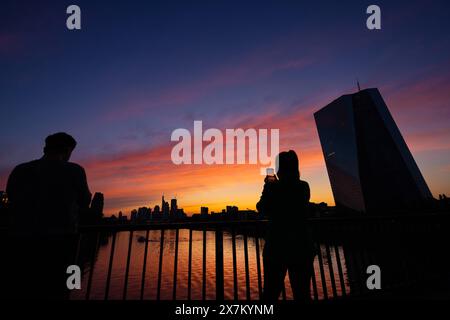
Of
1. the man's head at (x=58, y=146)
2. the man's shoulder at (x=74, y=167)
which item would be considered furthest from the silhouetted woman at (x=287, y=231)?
the man's head at (x=58, y=146)

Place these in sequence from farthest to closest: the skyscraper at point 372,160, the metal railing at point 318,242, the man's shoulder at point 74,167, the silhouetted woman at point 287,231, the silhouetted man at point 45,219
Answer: the skyscraper at point 372,160 → the metal railing at point 318,242 → the silhouetted woman at point 287,231 → the man's shoulder at point 74,167 → the silhouetted man at point 45,219

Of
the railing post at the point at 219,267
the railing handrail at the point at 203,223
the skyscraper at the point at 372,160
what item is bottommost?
the railing post at the point at 219,267

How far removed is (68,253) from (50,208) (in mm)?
412

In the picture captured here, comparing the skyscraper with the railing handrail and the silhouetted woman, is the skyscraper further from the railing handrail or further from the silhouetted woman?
the silhouetted woman

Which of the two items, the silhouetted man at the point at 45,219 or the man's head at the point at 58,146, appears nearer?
the silhouetted man at the point at 45,219

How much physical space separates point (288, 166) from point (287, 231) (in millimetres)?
623

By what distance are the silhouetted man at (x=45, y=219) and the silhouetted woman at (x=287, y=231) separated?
67.8 inches

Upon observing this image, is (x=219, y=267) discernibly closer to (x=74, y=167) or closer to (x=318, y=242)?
(x=318, y=242)

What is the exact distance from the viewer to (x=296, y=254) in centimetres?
254

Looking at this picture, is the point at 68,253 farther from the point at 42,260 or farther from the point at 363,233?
the point at 363,233

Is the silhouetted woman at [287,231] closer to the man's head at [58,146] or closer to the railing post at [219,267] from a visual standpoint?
the railing post at [219,267]

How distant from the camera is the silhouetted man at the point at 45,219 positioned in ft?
7.14

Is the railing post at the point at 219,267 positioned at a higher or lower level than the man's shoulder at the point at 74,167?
lower
